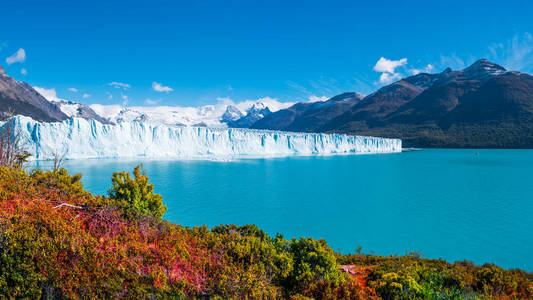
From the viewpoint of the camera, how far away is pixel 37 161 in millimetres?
30000

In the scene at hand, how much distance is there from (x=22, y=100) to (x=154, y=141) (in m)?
99.6

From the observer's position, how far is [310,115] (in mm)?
156625

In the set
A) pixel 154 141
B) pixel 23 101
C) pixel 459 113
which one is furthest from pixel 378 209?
pixel 23 101

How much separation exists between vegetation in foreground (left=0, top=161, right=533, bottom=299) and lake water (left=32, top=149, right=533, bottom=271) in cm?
531

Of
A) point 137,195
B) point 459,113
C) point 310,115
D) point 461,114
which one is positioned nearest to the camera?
point 137,195

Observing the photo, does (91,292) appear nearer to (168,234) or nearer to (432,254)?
(168,234)

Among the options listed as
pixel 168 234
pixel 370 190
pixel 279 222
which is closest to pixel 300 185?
pixel 370 190

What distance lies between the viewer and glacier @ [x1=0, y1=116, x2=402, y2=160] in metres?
30.6

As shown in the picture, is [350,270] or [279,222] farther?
[279,222]

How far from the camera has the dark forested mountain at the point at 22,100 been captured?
289 feet

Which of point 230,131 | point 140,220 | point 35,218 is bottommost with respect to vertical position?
point 140,220

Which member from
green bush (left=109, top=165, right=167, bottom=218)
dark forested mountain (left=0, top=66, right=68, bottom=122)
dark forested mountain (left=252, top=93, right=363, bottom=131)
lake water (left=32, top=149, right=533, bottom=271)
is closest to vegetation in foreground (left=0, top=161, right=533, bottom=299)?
green bush (left=109, top=165, right=167, bottom=218)

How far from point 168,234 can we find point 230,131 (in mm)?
39672

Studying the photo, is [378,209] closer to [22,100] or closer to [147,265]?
[147,265]
